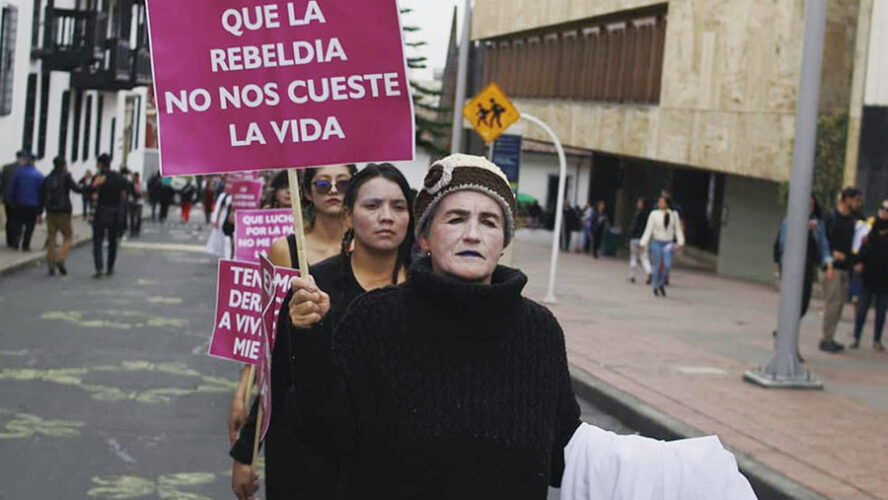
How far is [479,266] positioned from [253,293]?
143 inches

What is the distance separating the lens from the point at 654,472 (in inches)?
136

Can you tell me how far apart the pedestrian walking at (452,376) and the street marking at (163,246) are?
30.3 m

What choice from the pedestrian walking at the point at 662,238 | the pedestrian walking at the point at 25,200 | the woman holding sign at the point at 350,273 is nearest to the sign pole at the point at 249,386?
the woman holding sign at the point at 350,273

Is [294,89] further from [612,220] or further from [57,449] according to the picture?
[612,220]

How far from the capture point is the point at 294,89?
4293 millimetres

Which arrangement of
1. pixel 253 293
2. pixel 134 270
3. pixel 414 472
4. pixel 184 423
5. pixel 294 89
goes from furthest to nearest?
1. pixel 134 270
2. pixel 184 423
3. pixel 253 293
4. pixel 294 89
5. pixel 414 472

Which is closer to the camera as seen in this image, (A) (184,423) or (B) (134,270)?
(A) (184,423)

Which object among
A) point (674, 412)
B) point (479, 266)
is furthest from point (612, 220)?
point (479, 266)

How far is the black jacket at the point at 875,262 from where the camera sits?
1670 cm

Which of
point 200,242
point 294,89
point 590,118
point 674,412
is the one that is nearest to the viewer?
point 294,89

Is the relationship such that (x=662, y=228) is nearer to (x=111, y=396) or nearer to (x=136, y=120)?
(x=111, y=396)

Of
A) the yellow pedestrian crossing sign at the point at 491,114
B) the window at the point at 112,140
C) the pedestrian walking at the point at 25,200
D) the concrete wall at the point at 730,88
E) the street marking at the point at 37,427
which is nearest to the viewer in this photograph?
the street marking at the point at 37,427

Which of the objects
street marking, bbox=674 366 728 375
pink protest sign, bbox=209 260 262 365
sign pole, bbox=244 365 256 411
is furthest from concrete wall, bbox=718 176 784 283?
sign pole, bbox=244 365 256 411

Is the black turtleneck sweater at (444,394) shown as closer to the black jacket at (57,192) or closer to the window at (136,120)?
the black jacket at (57,192)
